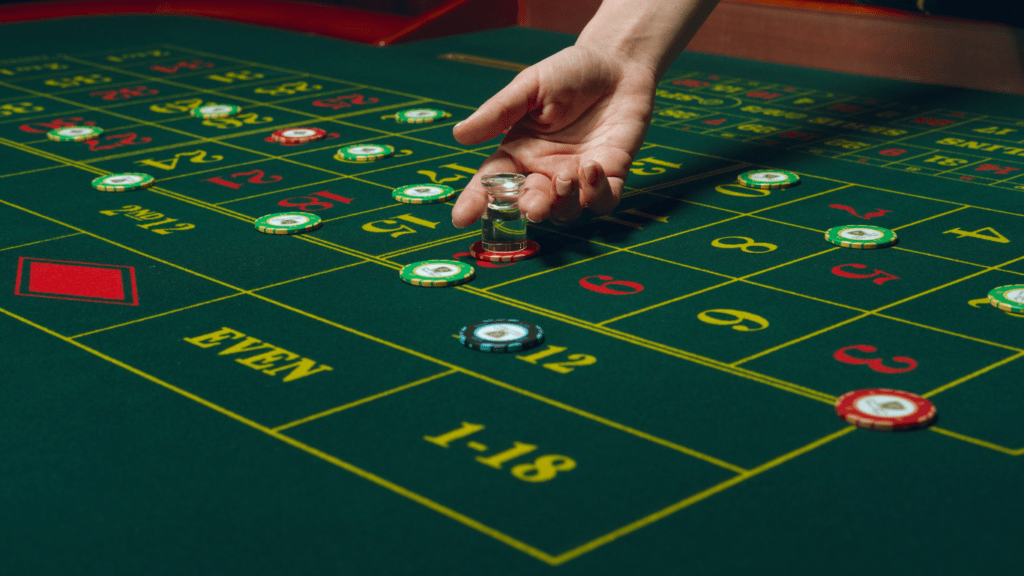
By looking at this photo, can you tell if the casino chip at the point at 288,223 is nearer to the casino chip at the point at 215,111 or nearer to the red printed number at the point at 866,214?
the red printed number at the point at 866,214

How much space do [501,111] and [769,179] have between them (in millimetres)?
1112

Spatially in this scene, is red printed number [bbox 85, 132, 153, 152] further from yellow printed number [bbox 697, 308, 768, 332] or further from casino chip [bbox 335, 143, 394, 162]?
yellow printed number [bbox 697, 308, 768, 332]

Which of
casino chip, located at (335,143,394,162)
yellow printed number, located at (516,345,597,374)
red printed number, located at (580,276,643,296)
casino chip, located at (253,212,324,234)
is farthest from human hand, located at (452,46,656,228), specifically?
casino chip, located at (335,143,394,162)

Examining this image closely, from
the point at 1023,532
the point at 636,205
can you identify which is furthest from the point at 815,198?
the point at 1023,532

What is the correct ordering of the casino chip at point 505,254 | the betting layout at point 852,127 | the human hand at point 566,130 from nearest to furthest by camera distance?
the casino chip at point 505,254 → the human hand at point 566,130 → the betting layout at point 852,127

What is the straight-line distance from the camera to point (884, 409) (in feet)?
6.53

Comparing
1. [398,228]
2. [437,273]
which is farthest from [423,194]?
[437,273]

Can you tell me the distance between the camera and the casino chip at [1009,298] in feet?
8.27

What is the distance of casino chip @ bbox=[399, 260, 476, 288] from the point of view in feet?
9.02

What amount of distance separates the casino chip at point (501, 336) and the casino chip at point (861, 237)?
106 cm

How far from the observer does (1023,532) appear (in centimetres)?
162

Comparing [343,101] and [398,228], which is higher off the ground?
→ [343,101]

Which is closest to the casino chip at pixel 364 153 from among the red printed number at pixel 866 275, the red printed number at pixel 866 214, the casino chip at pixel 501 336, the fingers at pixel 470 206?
the fingers at pixel 470 206

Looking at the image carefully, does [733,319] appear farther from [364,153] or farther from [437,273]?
[364,153]
